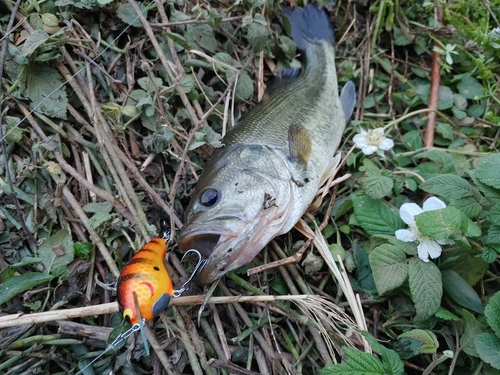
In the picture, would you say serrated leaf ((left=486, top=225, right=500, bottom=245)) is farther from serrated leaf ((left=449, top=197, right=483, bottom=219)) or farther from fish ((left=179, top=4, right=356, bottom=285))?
fish ((left=179, top=4, right=356, bottom=285))

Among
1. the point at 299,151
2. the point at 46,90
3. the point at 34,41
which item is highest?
the point at 34,41

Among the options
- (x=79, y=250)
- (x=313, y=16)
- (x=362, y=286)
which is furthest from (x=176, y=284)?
(x=313, y=16)

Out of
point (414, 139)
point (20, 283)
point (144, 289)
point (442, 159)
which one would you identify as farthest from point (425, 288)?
point (20, 283)

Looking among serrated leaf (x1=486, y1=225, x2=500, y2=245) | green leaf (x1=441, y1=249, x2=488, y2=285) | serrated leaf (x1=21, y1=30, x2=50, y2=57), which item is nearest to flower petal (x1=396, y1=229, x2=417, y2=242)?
green leaf (x1=441, y1=249, x2=488, y2=285)

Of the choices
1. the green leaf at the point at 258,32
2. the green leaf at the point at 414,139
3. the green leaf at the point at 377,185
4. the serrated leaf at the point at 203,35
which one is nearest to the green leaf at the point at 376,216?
the green leaf at the point at 377,185

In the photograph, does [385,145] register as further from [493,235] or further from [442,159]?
[493,235]
